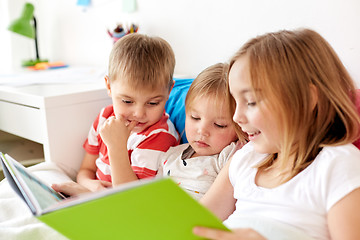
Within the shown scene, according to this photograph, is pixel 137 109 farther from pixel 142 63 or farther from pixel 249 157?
pixel 249 157

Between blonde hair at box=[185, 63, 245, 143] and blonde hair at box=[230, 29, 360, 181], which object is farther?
blonde hair at box=[185, 63, 245, 143]

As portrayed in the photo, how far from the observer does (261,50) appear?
31.5 inches

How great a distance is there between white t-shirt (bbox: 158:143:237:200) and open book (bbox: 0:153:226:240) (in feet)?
1.39

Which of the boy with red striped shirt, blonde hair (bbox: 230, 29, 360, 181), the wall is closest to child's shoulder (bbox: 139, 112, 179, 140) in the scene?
the boy with red striped shirt

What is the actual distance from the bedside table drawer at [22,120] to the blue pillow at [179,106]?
0.43m

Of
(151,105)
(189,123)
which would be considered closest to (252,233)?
(189,123)

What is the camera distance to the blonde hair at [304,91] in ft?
2.51

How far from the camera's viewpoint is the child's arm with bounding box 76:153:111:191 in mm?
1274

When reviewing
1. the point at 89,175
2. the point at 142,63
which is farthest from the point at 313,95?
the point at 89,175

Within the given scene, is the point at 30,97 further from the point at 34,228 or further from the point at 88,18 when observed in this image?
the point at 88,18

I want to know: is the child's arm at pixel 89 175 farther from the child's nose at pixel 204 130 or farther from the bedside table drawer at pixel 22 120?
the child's nose at pixel 204 130

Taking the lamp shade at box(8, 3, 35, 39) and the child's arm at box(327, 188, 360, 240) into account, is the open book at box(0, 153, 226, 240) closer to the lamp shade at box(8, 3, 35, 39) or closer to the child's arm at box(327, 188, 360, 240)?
the child's arm at box(327, 188, 360, 240)

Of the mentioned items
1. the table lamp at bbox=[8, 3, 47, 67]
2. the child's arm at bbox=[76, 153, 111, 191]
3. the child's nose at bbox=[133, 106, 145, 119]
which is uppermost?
the table lamp at bbox=[8, 3, 47, 67]

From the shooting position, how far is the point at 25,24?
2.11 metres
